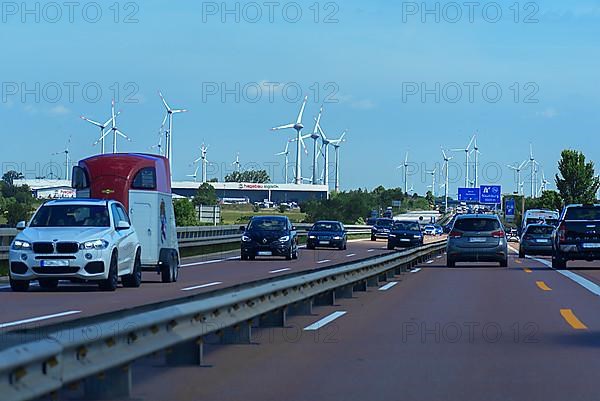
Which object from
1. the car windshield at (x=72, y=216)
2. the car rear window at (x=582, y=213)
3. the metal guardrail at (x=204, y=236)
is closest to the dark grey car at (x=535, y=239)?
the metal guardrail at (x=204, y=236)

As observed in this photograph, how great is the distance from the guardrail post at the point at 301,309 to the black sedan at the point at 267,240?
75.8 ft

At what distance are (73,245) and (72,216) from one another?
1.44 m

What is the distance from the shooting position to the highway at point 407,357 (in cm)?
928

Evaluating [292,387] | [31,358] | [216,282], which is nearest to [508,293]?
[216,282]

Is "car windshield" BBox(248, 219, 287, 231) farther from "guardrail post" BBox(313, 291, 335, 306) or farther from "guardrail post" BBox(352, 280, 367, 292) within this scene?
"guardrail post" BBox(313, 291, 335, 306)

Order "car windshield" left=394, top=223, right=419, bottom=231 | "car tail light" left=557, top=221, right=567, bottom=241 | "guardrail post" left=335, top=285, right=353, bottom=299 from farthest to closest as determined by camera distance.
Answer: "car windshield" left=394, top=223, right=419, bottom=231, "car tail light" left=557, top=221, right=567, bottom=241, "guardrail post" left=335, top=285, right=353, bottom=299

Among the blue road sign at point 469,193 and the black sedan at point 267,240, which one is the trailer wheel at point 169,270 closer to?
the black sedan at point 267,240

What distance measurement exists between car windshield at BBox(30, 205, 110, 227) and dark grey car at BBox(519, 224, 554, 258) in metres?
29.7

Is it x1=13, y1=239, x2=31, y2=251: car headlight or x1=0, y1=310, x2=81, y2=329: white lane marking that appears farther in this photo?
x1=13, y1=239, x2=31, y2=251: car headlight

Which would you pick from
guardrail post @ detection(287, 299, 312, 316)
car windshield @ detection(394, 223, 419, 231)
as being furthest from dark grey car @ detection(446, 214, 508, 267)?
car windshield @ detection(394, 223, 419, 231)

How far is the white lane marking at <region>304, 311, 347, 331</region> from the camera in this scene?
47.0 ft

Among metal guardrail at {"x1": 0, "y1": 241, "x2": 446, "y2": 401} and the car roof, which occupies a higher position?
the car roof

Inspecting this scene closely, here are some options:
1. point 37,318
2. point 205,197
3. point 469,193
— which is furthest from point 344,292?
point 469,193

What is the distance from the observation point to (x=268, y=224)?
4062 centimetres
